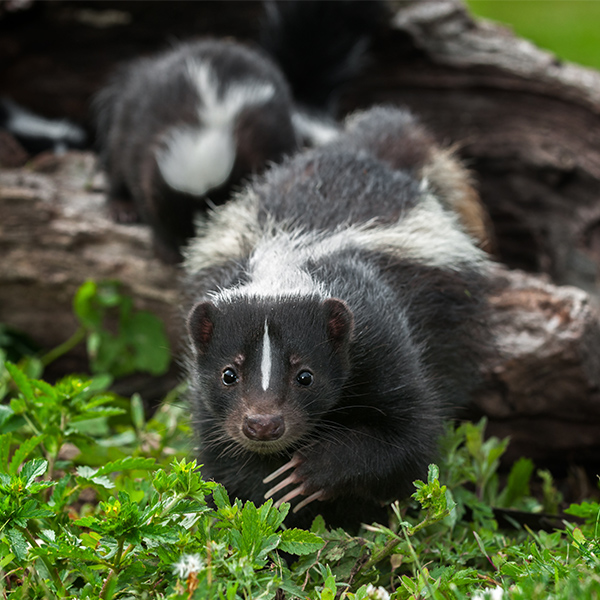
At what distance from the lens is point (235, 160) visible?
524 cm

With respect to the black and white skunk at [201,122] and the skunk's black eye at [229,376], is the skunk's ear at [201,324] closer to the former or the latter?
the skunk's black eye at [229,376]

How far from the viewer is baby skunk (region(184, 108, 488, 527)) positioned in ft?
9.89

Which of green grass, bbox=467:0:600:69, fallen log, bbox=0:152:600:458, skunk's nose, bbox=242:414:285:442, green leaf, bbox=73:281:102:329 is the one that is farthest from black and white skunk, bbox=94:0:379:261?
green grass, bbox=467:0:600:69

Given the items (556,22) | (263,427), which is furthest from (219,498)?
(556,22)

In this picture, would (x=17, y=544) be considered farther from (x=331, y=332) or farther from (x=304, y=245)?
(x=304, y=245)

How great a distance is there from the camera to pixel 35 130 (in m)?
6.75

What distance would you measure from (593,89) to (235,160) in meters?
2.85

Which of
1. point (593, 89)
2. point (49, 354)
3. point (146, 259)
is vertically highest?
point (593, 89)

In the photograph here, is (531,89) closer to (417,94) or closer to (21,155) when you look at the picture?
(417,94)

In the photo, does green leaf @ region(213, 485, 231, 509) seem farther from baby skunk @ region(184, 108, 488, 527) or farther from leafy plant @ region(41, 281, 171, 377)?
leafy plant @ region(41, 281, 171, 377)

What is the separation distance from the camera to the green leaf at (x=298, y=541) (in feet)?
8.55

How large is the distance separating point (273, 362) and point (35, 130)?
4.76m

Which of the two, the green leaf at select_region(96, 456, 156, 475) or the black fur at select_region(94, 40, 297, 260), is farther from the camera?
the black fur at select_region(94, 40, 297, 260)

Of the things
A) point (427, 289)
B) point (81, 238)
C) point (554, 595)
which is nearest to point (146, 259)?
point (81, 238)
